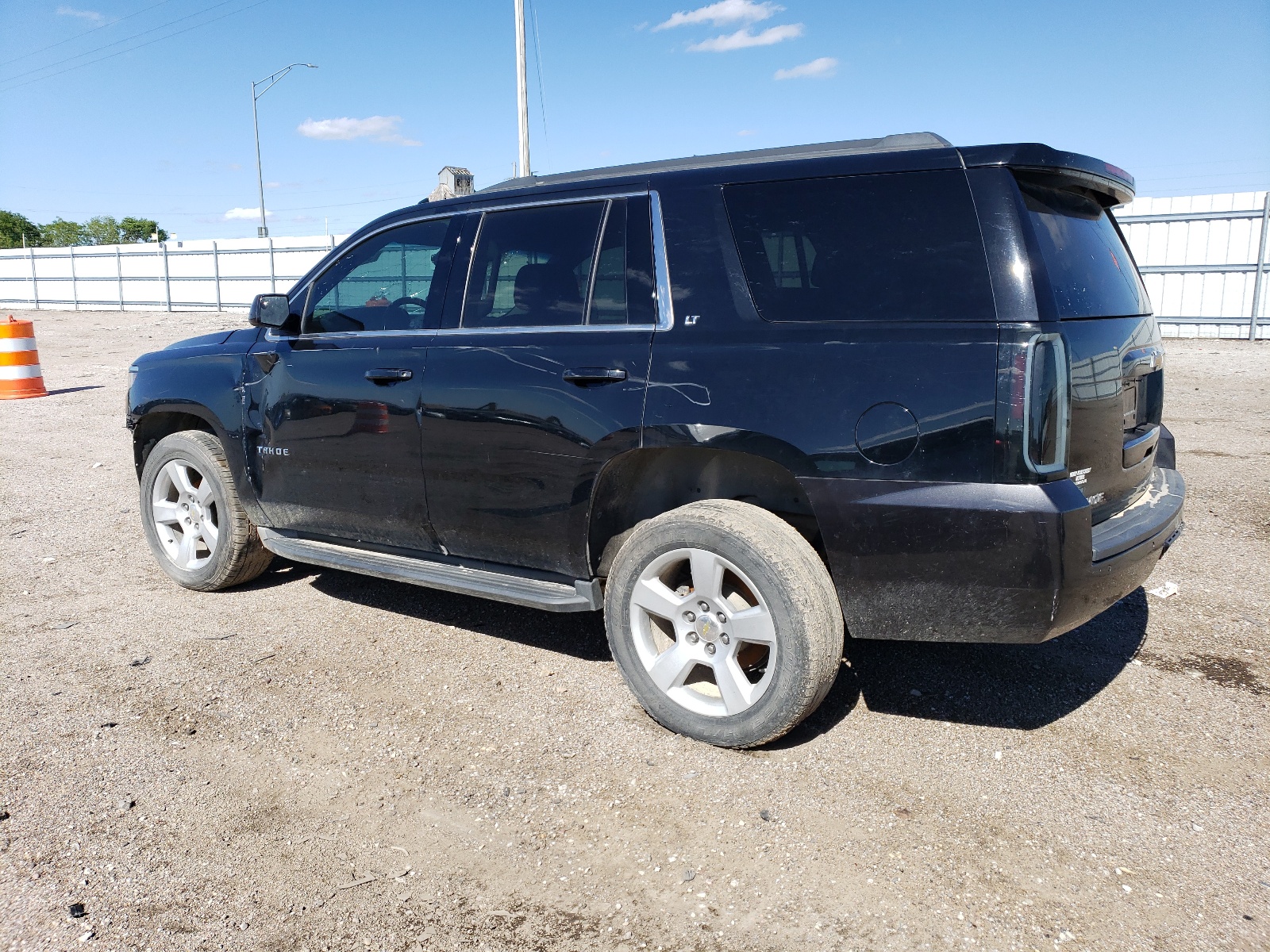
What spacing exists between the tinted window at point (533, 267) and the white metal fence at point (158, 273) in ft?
78.4

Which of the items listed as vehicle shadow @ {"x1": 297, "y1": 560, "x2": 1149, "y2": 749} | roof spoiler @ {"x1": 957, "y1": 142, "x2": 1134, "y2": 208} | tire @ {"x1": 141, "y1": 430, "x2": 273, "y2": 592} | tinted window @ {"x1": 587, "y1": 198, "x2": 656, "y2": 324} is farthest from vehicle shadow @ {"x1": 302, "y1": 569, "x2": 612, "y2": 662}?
roof spoiler @ {"x1": 957, "y1": 142, "x2": 1134, "y2": 208}

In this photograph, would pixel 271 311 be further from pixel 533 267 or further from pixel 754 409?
pixel 754 409

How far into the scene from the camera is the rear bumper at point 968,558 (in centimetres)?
285

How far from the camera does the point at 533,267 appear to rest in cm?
394

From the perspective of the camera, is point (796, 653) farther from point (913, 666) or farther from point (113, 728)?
point (113, 728)

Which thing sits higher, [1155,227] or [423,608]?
[1155,227]

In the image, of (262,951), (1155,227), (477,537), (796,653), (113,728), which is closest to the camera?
(262,951)

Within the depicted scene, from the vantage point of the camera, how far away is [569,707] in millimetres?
3801

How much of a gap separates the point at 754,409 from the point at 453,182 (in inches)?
325

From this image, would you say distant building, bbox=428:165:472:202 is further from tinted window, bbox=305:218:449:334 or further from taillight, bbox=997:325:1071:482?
taillight, bbox=997:325:1071:482

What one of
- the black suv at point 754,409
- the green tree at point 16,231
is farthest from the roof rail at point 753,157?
the green tree at point 16,231

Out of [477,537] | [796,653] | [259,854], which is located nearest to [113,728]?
[259,854]

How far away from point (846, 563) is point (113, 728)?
2732mm

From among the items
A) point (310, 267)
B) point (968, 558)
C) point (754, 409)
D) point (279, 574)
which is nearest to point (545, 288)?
point (754, 409)
